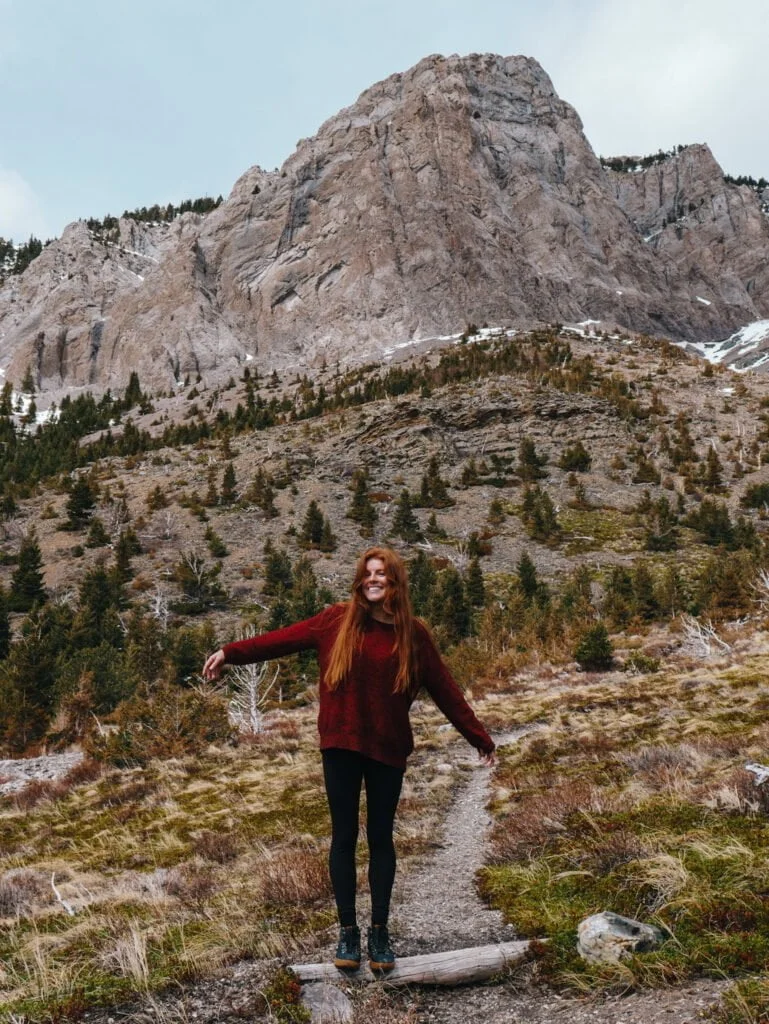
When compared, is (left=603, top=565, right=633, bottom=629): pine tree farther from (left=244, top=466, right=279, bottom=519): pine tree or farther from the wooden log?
the wooden log

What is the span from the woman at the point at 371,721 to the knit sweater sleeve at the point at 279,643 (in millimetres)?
176

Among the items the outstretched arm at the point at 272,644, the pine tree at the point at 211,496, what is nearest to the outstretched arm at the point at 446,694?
the outstretched arm at the point at 272,644

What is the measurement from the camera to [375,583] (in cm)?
422

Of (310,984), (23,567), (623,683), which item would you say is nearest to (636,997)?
(310,984)

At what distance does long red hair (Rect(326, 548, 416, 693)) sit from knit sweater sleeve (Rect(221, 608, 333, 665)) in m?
0.26

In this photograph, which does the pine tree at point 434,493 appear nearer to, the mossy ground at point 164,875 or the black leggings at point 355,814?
the mossy ground at point 164,875

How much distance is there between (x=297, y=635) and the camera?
448cm

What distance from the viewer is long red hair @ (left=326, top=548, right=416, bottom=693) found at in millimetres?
4066

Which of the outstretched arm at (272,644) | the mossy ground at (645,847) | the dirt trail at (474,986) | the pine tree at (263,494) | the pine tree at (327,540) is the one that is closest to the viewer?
the dirt trail at (474,986)

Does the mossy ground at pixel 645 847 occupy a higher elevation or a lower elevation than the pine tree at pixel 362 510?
lower

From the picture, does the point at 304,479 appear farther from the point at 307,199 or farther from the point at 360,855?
the point at 307,199

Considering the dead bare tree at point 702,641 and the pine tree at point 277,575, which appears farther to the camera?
the pine tree at point 277,575

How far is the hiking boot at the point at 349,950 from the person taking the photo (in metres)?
3.82

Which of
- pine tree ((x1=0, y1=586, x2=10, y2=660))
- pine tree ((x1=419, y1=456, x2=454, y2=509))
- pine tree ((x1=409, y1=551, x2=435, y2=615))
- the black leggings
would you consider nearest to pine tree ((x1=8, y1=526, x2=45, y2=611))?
pine tree ((x1=0, y1=586, x2=10, y2=660))
